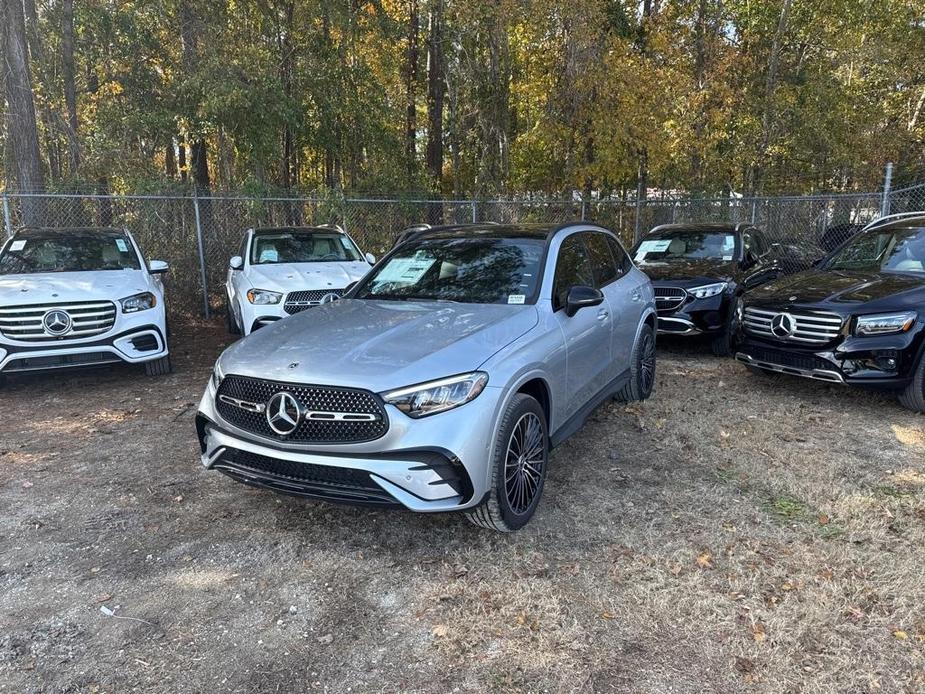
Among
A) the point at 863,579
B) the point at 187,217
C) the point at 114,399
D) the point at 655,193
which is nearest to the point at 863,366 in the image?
the point at 863,579

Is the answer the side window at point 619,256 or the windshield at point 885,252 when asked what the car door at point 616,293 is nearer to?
the side window at point 619,256

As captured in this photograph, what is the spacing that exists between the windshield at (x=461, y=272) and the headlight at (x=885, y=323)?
299 centimetres

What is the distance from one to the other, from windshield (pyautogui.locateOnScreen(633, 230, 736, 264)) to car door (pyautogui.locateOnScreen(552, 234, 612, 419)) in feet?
13.5

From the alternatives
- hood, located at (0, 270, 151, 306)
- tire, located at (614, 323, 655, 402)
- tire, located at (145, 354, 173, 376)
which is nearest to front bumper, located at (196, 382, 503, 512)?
tire, located at (614, 323, 655, 402)

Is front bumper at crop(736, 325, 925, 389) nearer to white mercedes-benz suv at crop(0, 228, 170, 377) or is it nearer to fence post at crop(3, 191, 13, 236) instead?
white mercedes-benz suv at crop(0, 228, 170, 377)

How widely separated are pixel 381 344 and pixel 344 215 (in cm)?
860

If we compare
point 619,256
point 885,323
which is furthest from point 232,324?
point 885,323

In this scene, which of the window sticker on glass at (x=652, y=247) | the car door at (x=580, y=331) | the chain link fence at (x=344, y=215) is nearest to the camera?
the car door at (x=580, y=331)

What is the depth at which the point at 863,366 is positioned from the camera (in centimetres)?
529

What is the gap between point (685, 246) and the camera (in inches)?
342

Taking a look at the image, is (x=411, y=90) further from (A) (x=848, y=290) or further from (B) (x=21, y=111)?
(A) (x=848, y=290)

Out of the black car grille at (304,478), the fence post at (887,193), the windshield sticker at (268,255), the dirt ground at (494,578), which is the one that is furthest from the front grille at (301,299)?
the fence post at (887,193)

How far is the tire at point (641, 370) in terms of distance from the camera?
18.3 ft

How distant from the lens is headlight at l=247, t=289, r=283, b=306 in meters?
7.42
